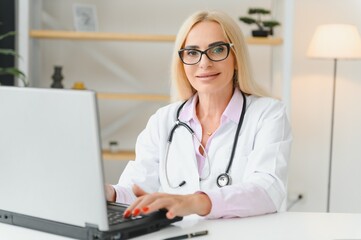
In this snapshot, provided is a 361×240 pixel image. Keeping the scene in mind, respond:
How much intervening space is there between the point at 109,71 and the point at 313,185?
148 cm

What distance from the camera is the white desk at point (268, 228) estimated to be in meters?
1.54

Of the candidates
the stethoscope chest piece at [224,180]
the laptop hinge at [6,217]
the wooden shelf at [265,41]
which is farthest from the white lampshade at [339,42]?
the laptop hinge at [6,217]

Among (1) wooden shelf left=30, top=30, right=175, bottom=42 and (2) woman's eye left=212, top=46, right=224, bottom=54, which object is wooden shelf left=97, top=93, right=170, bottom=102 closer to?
(1) wooden shelf left=30, top=30, right=175, bottom=42

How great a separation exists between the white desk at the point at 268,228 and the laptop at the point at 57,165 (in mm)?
43

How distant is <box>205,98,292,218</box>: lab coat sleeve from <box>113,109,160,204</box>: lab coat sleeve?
0.33 metres

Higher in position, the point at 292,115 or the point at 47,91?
the point at 47,91

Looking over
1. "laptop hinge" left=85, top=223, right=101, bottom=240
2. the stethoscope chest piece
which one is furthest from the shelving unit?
"laptop hinge" left=85, top=223, right=101, bottom=240

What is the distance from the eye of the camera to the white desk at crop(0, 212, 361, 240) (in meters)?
1.54

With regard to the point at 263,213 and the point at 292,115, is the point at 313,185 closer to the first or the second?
the point at 292,115

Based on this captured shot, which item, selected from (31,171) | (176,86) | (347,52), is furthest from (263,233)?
(347,52)

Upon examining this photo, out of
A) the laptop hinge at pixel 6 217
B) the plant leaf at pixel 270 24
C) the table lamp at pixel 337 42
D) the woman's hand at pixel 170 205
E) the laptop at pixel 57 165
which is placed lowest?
the laptop hinge at pixel 6 217

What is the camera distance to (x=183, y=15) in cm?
413

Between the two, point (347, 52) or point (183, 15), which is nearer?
point (347, 52)

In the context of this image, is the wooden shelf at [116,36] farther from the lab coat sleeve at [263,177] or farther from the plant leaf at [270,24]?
the lab coat sleeve at [263,177]
